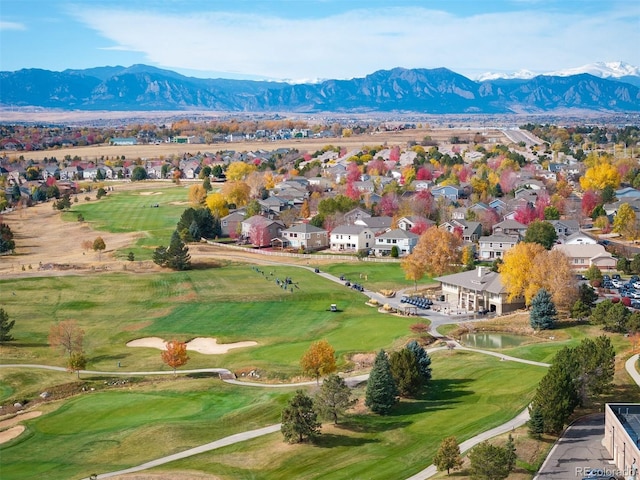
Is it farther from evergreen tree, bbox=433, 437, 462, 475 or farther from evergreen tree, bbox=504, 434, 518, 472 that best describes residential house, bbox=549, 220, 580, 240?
evergreen tree, bbox=433, 437, 462, 475

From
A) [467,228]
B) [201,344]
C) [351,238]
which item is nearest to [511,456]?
[201,344]

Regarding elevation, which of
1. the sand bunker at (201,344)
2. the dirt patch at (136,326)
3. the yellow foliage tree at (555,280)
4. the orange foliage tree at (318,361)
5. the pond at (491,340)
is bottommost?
the sand bunker at (201,344)

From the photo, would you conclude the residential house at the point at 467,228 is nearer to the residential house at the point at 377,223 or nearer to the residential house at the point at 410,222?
the residential house at the point at 410,222

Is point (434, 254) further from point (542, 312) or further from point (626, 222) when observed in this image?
point (626, 222)

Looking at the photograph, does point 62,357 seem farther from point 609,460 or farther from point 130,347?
point 609,460

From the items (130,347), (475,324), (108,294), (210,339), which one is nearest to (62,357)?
(130,347)

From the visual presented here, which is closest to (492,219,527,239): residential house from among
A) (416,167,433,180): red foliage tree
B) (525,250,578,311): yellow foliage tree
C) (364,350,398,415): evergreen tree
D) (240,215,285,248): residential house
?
(240,215,285,248): residential house

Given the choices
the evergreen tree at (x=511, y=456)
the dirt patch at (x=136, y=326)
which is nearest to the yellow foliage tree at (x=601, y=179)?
the dirt patch at (x=136, y=326)
